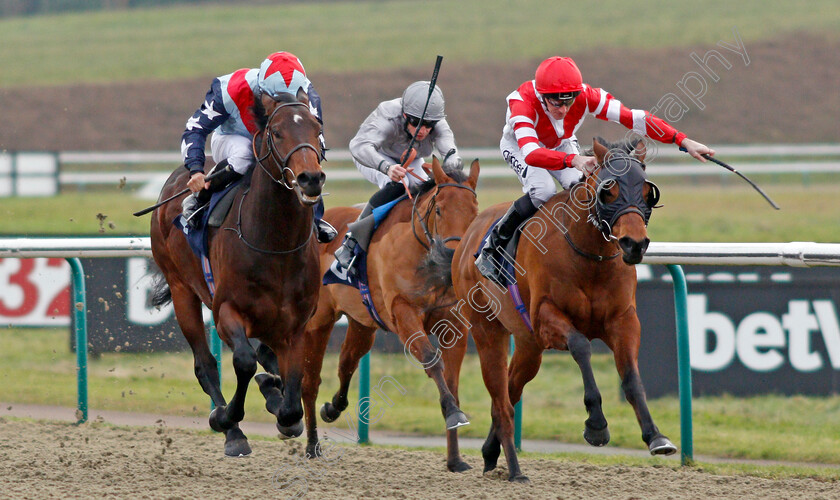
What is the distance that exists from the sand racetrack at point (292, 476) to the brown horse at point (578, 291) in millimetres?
354

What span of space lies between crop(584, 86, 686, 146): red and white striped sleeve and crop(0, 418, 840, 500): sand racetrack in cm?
163

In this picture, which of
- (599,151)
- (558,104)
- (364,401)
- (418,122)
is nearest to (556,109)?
(558,104)

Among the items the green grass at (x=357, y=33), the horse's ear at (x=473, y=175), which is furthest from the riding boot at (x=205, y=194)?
the green grass at (x=357, y=33)

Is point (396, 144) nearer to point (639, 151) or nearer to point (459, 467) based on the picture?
point (459, 467)

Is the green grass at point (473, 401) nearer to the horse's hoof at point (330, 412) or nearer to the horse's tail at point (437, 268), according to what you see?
the horse's hoof at point (330, 412)

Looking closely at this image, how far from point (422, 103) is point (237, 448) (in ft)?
7.51

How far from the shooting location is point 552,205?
5.18 m

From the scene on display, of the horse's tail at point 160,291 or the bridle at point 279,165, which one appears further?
the horse's tail at point 160,291

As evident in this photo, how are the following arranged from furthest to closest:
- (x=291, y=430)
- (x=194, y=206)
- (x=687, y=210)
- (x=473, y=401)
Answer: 1. (x=687, y=210)
2. (x=473, y=401)
3. (x=194, y=206)
4. (x=291, y=430)

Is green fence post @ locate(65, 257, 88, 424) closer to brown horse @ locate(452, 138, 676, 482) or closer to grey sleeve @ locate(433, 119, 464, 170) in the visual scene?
grey sleeve @ locate(433, 119, 464, 170)

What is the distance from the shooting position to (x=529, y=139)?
16.9 ft

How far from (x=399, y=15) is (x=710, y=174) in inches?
733

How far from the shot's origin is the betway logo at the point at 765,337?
718 centimetres

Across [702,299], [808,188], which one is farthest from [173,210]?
[808,188]
